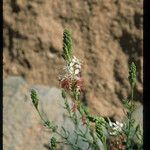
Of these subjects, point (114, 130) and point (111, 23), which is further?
point (111, 23)

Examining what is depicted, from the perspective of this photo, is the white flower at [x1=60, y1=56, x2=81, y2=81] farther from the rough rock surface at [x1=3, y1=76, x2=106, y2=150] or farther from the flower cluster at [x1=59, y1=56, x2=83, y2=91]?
the rough rock surface at [x1=3, y1=76, x2=106, y2=150]

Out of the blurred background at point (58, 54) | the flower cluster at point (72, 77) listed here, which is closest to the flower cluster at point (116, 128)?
the flower cluster at point (72, 77)

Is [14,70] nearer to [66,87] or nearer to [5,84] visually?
[5,84]

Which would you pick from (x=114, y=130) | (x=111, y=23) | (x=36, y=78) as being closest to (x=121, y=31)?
(x=111, y=23)

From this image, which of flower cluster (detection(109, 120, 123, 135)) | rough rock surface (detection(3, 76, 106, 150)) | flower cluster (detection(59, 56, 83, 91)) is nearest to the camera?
flower cluster (detection(59, 56, 83, 91))

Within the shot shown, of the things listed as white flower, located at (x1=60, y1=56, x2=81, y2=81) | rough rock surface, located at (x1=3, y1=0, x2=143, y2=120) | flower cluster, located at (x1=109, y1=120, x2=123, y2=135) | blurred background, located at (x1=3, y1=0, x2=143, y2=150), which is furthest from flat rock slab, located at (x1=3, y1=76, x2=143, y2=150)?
white flower, located at (x1=60, y1=56, x2=81, y2=81)

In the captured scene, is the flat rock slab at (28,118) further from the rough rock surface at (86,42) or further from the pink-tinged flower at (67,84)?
the pink-tinged flower at (67,84)
